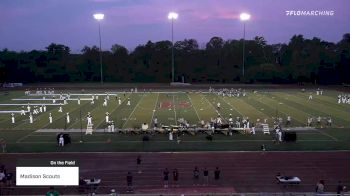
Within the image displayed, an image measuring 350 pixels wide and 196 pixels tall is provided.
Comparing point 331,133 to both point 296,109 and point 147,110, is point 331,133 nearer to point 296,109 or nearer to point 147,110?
point 296,109

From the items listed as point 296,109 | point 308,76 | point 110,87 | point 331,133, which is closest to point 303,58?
point 308,76

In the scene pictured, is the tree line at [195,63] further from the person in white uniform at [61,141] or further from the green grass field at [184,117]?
the person in white uniform at [61,141]

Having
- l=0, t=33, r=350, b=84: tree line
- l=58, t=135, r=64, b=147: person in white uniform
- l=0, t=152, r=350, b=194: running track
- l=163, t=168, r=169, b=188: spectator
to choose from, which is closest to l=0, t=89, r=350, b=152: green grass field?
l=58, t=135, r=64, b=147: person in white uniform

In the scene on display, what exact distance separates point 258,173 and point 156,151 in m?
6.76

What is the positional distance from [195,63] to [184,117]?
2233 inches

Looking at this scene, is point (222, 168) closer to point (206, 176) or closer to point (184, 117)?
point (206, 176)

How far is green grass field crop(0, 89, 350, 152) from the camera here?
92.2 ft

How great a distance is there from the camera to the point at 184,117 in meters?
39.6

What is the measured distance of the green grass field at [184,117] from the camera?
28.1 meters

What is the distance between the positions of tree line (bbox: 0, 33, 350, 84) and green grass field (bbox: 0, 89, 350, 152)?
25.8m

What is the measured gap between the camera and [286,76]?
8456 centimetres

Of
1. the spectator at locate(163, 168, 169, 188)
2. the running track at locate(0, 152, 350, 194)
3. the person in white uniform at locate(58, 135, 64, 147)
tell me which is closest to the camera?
the running track at locate(0, 152, 350, 194)

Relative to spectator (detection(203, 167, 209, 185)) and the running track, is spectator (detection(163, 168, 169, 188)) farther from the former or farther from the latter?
spectator (detection(203, 167, 209, 185))

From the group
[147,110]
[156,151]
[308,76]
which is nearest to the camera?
[156,151]
